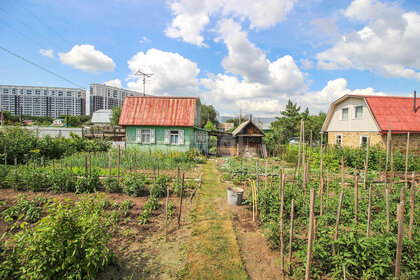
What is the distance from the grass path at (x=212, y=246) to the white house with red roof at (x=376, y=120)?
13006 mm

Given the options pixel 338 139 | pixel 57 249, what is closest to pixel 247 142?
pixel 338 139

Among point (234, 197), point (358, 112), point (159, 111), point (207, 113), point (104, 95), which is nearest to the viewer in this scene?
point (234, 197)

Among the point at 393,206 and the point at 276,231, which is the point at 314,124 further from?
the point at 276,231

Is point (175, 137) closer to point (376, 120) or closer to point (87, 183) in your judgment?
point (87, 183)

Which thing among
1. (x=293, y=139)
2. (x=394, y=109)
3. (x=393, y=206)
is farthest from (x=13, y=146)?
(x=293, y=139)

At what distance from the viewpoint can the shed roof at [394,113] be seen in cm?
1368

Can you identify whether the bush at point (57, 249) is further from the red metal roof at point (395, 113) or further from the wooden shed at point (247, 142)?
the red metal roof at point (395, 113)

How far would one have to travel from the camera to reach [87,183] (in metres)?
6.78

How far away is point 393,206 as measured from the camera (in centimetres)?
514

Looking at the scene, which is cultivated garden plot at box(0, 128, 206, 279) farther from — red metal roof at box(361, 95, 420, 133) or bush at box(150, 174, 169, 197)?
red metal roof at box(361, 95, 420, 133)

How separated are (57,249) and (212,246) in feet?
8.85

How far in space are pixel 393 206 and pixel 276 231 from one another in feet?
11.9

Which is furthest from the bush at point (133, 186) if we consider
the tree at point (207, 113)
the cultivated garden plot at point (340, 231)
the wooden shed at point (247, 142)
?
the tree at point (207, 113)

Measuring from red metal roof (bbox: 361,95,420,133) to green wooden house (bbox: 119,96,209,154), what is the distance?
43.2 ft
